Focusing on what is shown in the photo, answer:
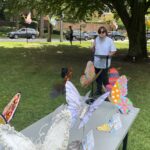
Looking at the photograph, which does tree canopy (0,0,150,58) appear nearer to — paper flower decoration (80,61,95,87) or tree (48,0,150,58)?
tree (48,0,150,58)

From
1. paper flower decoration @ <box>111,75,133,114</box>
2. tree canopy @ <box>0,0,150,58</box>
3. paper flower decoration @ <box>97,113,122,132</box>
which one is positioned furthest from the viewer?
tree canopy @ <box>0,0,150,58</box>

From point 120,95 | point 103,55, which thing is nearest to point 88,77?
point 120,95

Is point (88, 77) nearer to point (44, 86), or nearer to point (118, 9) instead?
point (44, 86)

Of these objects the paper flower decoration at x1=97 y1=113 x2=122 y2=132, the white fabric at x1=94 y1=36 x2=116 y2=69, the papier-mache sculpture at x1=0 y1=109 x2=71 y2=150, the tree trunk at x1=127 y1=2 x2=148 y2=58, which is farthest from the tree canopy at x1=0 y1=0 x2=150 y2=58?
the papier-mache sculpture at x1=0 y1=109 x2=71 y2=150

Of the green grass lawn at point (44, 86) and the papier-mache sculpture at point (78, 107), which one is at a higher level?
the papier-mache sculpture at point (78, 107)

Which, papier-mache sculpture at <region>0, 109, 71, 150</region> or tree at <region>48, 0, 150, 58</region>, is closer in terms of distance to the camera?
papier-mache sculpture at <region>0, 109, 71, 150</region>

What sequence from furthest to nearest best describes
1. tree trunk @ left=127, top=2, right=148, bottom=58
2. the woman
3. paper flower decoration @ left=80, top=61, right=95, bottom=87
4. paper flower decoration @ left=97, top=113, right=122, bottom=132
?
1. tree trunk @ left=127, top=2, right=148, bottom=58
2. the woman
3. paper flower decoration @ left=80, top=61, right=95, bottom=87
4. paper flower decoration @ left=97, top=113, right=122, bottom=132

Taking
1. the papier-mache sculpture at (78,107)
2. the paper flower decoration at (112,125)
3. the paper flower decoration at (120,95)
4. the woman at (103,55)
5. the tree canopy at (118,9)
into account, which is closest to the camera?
the papier-mache sculpture at (78,107)

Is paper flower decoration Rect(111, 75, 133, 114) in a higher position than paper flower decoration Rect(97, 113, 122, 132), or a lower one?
higher

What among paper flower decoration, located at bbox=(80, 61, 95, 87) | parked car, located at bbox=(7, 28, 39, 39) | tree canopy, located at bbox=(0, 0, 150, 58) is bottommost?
parked car, located at bbox=(7, 28, 39, 39)

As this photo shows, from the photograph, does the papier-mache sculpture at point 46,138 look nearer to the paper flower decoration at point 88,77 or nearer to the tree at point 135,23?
the paper flower decoration at point 88,77

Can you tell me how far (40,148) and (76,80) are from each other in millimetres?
7736

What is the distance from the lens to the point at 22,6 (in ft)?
60.5

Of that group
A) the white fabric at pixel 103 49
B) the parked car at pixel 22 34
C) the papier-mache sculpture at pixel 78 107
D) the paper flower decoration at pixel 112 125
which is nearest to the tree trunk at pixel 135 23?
the white fabric at pixel 103 49
